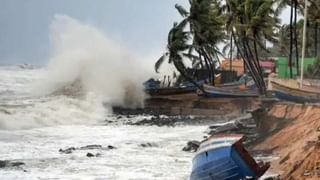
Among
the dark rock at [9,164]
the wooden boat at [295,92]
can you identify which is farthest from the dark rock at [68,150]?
the wooden boat at [295,92]

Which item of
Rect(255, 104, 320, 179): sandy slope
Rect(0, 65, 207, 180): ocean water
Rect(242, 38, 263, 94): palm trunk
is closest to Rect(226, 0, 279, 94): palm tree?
Rect(242, 38, 263, 94): palm trunk

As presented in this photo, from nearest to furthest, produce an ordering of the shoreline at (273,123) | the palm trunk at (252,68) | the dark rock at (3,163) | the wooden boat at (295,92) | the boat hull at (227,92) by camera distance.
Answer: the shoreline at (273,123) < the dark rock at (3,163) < the wooden boat at (295,92) < the palm trunk at (252,68) < the boat hull at (227,92)

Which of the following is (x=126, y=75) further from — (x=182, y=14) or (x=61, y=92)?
(x=182, y=14)

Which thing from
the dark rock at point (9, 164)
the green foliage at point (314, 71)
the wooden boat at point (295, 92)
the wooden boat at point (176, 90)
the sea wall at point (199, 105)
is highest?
the green foliage at point (314, 71)

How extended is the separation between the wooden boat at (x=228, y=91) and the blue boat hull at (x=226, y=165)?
26275mm

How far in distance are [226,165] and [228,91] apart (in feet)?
93.9

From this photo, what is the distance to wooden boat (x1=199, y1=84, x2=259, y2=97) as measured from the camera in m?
40.3

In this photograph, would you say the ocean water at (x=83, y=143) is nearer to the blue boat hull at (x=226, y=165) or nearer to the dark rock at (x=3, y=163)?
the dark rock at (x=3, y=163)

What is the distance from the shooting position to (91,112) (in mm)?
42938

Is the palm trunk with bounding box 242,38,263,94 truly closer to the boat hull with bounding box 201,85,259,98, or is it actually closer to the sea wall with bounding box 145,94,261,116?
the boat hull with bounding box 201,85,259,98

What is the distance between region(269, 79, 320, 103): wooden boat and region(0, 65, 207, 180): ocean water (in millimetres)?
4366

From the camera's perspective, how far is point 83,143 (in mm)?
26047

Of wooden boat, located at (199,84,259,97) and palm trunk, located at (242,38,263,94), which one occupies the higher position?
palm trunk, located at (242,38,263,94)

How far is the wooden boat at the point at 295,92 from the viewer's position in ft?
92.3
